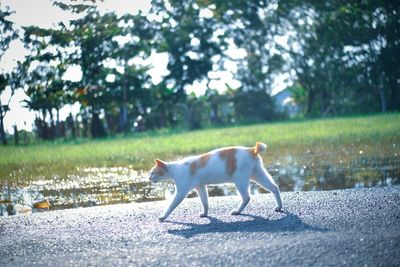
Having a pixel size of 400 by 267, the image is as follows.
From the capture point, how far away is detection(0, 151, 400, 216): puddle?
21.2 feet

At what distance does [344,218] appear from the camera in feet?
14.2

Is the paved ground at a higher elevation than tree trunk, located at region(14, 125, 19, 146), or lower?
lower

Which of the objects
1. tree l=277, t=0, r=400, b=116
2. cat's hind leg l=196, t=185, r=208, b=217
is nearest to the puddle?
cat's hind leg l=196, t=185, r=208, b=217

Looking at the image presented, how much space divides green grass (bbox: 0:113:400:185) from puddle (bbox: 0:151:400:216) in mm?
317

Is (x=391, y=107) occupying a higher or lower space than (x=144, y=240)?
higher

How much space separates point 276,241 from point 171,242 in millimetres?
738

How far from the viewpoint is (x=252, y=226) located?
426 centimetres

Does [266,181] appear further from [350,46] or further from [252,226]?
[350,46]

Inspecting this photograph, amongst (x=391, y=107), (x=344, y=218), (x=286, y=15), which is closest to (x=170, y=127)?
(x=286, y=15)

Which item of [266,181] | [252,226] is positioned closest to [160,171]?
[266,181]

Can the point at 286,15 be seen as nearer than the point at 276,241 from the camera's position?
No

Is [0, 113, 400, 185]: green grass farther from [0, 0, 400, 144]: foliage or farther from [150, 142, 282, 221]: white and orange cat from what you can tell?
[150, 142, 282, 221]: white and orange cat

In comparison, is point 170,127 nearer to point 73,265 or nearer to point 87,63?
point 87,63

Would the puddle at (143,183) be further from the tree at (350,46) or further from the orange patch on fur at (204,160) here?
the tree at (350,46)
